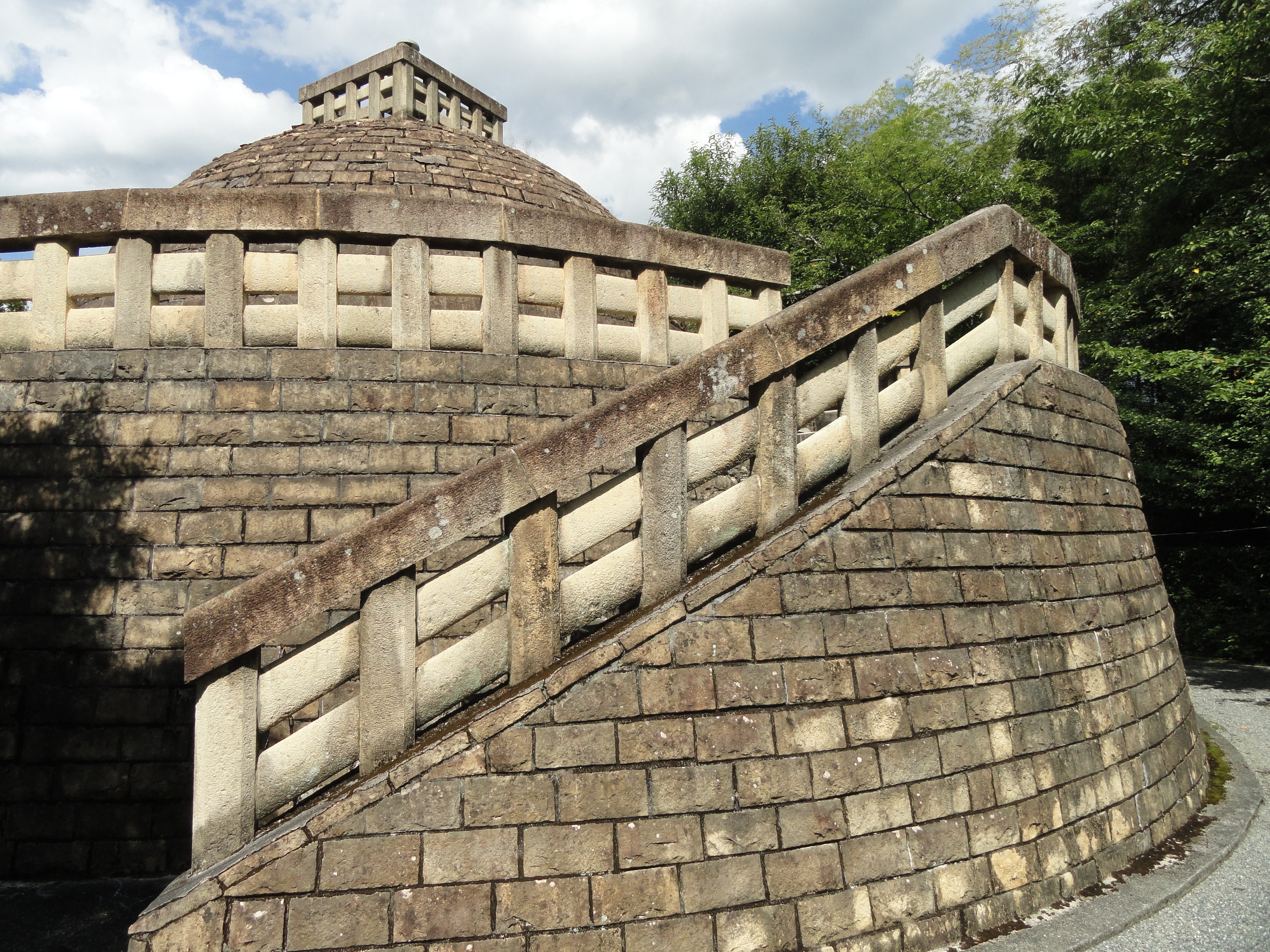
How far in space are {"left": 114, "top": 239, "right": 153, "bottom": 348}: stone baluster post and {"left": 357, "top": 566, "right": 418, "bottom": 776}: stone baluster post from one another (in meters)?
3.22

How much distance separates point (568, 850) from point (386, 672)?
1004 mm

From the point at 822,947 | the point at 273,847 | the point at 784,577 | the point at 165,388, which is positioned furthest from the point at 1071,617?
the point at 165,388

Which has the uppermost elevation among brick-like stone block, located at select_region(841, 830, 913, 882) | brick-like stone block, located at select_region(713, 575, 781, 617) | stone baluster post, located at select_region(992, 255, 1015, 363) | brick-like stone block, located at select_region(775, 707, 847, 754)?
stone baluster post, located at select_region(992, 255, 1015, 363)

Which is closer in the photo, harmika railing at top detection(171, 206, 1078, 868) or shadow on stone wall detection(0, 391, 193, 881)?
harmika railing at top detection(171, 206, 1078, 868)

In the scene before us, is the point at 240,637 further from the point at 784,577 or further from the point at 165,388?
the point at 165,388

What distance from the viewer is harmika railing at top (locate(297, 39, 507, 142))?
32.7ft

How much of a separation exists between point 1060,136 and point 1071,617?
1135cm

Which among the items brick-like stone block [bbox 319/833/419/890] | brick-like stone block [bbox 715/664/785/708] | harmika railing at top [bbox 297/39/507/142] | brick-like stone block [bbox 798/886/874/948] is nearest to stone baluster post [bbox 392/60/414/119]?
harmika railing at top [bbox 297/39/507/142]

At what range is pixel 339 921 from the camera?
2.86 metres

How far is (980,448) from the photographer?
4133 mm

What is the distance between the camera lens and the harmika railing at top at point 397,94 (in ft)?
32.7

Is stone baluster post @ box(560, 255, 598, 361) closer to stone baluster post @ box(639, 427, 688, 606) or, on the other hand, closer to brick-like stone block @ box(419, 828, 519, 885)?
stone baluster post @ box(639, 427, 688, 606)

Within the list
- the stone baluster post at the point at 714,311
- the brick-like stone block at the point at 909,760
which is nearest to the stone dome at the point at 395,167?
the stone baluster post at the point at 714,311

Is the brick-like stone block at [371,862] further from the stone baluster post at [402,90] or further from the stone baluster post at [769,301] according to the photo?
the stone baluster post at [402,90]
